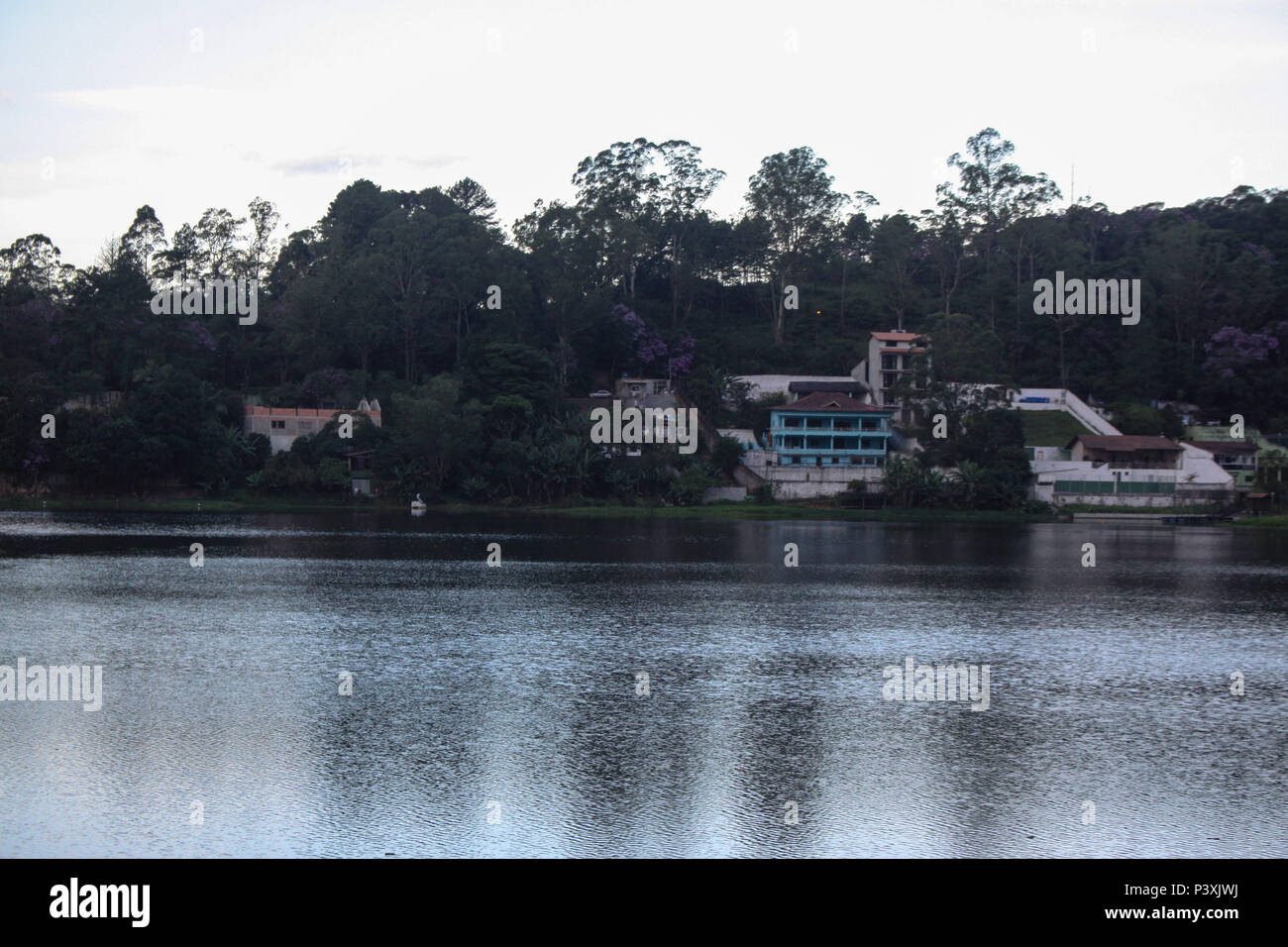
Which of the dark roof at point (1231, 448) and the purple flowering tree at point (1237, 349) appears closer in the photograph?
the dark roof at point (1231, 448)

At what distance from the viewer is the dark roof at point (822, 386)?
7656cm

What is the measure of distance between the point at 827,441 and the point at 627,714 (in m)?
53.5

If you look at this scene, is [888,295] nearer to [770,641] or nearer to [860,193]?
[860,193]

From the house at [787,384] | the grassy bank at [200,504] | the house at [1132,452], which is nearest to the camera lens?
the grassy bank at [200,504]

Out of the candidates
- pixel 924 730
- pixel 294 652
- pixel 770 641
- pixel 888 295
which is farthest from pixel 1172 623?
pixel 888 295

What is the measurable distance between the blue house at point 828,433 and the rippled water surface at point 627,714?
1211 inches

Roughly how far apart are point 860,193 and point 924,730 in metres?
103

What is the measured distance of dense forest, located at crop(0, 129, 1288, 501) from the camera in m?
64.6

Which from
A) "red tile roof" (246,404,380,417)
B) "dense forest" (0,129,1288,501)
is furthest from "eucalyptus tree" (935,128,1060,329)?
"red tile roof" (246,404,380,417)

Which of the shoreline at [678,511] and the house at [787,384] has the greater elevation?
the house at [787,384]

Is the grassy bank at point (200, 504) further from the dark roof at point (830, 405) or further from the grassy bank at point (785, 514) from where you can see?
the dark roof at point (830, 405)

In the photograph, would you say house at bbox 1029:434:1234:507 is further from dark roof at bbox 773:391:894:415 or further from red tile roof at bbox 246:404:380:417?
red tile roof at bbox 246:404:380:417

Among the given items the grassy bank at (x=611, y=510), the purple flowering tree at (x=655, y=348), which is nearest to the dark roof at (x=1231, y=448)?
the grassy bank at (x=611, y=510)

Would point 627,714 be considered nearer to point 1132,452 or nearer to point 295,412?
point 295,412
